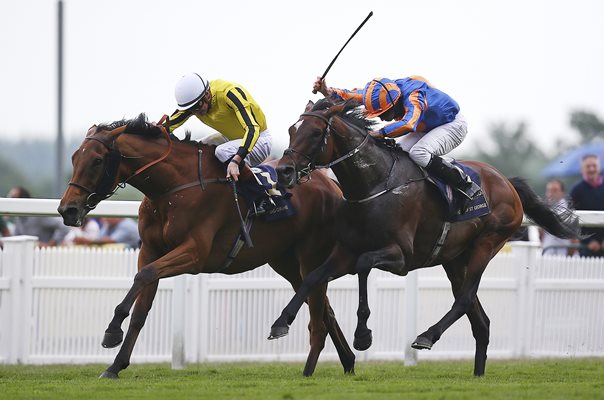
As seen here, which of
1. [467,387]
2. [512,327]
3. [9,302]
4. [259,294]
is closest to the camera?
[467,387]

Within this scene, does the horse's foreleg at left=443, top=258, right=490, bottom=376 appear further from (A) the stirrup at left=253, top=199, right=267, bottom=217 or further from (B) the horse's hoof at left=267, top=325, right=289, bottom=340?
(B) the horse's hoof at left=267, top=325, right=289, bottom=340

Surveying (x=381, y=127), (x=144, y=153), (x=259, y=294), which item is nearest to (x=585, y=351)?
(x=259, y=294)

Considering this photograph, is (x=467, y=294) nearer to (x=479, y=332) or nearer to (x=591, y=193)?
(x=479, y=332)

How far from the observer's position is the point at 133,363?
10234 mm

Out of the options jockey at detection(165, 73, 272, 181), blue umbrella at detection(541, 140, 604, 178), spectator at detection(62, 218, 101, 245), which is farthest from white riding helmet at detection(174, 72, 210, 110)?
blue umbrella at detection(541, 140, 604, 178)

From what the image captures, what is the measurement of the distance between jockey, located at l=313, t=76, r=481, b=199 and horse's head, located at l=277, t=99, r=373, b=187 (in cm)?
33

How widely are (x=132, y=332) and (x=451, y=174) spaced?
248cm

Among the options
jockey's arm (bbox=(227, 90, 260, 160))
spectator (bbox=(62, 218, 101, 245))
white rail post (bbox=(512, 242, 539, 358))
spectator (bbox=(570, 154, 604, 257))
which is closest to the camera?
jockey's arm (bbox=(227, 90, 260, 160))

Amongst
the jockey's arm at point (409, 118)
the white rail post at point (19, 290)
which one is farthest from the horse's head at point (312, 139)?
the white rail post at point (19, 290)

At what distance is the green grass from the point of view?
23.4 ft

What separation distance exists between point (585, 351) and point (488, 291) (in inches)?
45.1

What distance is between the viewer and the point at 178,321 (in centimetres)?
991

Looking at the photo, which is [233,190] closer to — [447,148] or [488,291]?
[447,148]

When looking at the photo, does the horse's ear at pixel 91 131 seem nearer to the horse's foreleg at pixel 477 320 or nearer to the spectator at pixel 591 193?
the horse's foreleg at pixel 477 320
